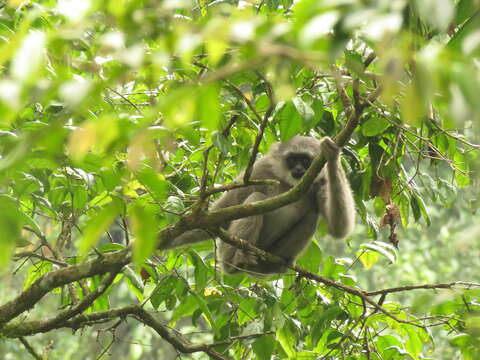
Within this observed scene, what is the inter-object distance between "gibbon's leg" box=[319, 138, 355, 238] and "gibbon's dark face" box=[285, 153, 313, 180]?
90cm

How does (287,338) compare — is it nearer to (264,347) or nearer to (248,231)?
(264,347)

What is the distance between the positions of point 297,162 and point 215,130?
3466mm

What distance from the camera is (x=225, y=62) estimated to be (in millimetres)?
3039

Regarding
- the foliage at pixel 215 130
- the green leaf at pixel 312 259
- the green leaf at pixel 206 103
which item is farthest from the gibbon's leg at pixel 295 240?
the green leaf at pixel 206 103

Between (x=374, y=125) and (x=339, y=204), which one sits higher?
(x=374, y=125)

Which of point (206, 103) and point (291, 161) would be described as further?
point (291, 161)

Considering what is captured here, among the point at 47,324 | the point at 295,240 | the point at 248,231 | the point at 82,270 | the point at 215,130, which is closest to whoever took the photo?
the point at 215,130

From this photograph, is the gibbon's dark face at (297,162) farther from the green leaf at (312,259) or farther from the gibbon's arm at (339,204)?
the green leaf at (312,259)

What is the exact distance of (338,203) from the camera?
18.5 ft

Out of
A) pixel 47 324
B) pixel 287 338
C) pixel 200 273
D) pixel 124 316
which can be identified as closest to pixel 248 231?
pixel 200 273

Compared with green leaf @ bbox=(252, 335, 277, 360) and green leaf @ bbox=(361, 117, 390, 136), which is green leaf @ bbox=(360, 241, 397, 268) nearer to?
green leaf @ bbox=(361, 117, 390, 136)

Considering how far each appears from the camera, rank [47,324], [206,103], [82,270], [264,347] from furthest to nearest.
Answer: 1. [264,347]
2. [47,324]
3. [82,270]
4. [206,103]

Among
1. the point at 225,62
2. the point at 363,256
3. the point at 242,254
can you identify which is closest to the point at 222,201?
the point at 242,254

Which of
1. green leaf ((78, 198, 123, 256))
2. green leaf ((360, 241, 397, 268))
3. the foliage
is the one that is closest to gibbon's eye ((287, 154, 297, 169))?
the foliage
